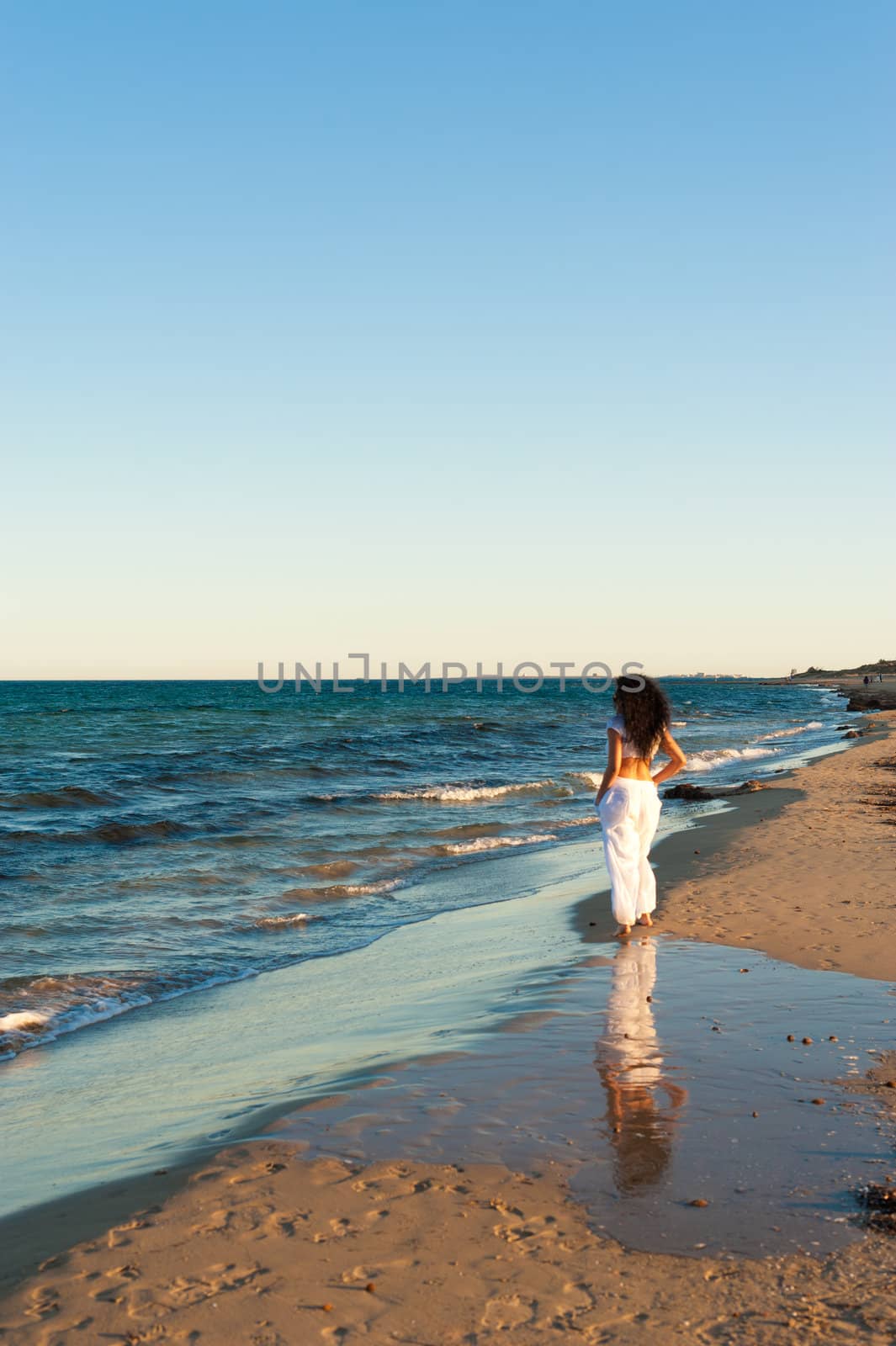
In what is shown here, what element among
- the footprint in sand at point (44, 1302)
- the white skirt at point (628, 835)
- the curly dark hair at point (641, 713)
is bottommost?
the footprint in sand at point (44, 1302)

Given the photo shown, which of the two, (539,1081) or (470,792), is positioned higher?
(539,1081)

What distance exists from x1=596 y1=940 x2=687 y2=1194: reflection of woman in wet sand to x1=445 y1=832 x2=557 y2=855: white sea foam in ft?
30.7

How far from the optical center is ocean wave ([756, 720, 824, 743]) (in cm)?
4319

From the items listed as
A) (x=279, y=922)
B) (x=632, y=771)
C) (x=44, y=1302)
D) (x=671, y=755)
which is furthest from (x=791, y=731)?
(x=44, y=1302)

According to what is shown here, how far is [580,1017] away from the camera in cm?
650

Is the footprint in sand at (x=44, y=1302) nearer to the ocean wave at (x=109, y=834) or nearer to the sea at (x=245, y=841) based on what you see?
the sea at (x=245, y=841)

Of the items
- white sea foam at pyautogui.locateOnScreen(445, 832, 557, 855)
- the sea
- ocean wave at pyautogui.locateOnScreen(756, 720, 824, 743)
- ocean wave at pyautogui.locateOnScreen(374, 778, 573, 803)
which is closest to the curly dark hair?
the sea

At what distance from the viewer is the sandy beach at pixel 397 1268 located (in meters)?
3.09

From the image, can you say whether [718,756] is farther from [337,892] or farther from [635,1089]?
[635,1089]

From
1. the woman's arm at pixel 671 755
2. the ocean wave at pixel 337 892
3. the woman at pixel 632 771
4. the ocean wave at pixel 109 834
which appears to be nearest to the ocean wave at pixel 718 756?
the ocean wave at pixel 109 834

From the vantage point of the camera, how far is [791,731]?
47.6m

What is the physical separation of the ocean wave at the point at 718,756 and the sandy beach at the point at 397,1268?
27.6 meters

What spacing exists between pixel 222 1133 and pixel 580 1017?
2.46 meters

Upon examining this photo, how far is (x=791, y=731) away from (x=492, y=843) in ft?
111
